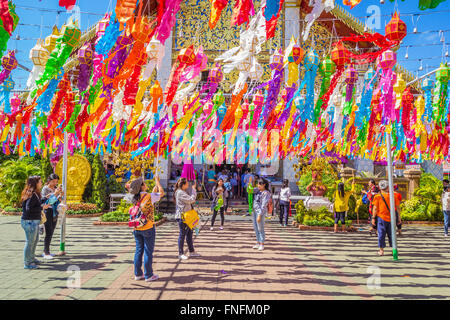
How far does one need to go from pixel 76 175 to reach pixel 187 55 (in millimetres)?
10877

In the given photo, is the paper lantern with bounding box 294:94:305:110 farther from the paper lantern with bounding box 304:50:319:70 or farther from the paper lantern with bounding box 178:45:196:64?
the paper lantern with bounding box 178:45:196:64

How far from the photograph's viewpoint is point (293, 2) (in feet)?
54.5

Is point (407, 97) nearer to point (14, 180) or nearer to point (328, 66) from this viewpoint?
point (328, 66)

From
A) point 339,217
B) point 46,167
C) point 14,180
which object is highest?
point 46,167

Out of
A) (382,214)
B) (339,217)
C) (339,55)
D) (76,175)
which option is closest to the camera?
(339,55)

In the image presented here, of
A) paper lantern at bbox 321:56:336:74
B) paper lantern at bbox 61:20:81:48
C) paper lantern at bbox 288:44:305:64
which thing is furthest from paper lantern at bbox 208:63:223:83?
paper lantern at bbox 61:20:81:48

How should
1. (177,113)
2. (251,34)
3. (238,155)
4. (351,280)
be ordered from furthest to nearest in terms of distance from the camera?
(238,155)
(177,113)
(251,34)
(351,280)

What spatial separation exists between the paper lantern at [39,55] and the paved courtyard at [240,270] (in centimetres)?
332

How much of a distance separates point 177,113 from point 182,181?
3593mm

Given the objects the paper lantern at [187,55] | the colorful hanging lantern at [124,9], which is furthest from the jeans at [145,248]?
the paper lantern at [187,55]

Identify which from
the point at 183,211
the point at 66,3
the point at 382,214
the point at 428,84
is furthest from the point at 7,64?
the point at 428,84

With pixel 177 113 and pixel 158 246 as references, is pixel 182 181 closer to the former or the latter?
pixel 158 246

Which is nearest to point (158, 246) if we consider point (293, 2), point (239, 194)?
point (239, 194)

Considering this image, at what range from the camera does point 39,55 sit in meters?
4.91
